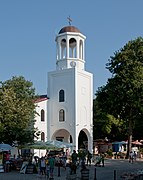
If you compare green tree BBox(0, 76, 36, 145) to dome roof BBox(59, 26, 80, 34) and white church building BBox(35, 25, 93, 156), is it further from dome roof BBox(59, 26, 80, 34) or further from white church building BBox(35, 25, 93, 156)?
dome roof BBox(59, 26, 80, 34)

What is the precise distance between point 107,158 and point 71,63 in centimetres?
1349

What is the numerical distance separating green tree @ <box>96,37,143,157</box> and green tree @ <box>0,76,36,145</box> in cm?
930

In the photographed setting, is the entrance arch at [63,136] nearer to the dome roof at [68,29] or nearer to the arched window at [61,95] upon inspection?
the arched window at [61,95]

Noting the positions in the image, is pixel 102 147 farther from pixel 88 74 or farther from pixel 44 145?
pixel 44 145

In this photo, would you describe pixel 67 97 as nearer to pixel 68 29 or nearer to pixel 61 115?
pixel 61 115

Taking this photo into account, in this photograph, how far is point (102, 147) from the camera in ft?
196

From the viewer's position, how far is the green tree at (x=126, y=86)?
45656mm

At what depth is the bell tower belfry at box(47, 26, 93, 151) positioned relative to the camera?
49969 mm

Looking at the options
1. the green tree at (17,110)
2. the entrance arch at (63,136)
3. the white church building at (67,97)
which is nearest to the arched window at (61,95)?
the white church building at (67,97)

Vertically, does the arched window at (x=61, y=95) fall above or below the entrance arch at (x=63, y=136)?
above

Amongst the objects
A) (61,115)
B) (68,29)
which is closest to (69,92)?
(61,115)

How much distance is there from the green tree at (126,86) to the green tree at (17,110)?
30.5 feet

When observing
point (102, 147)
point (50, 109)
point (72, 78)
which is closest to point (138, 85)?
point (72, 78)

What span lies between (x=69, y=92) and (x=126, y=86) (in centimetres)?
826
